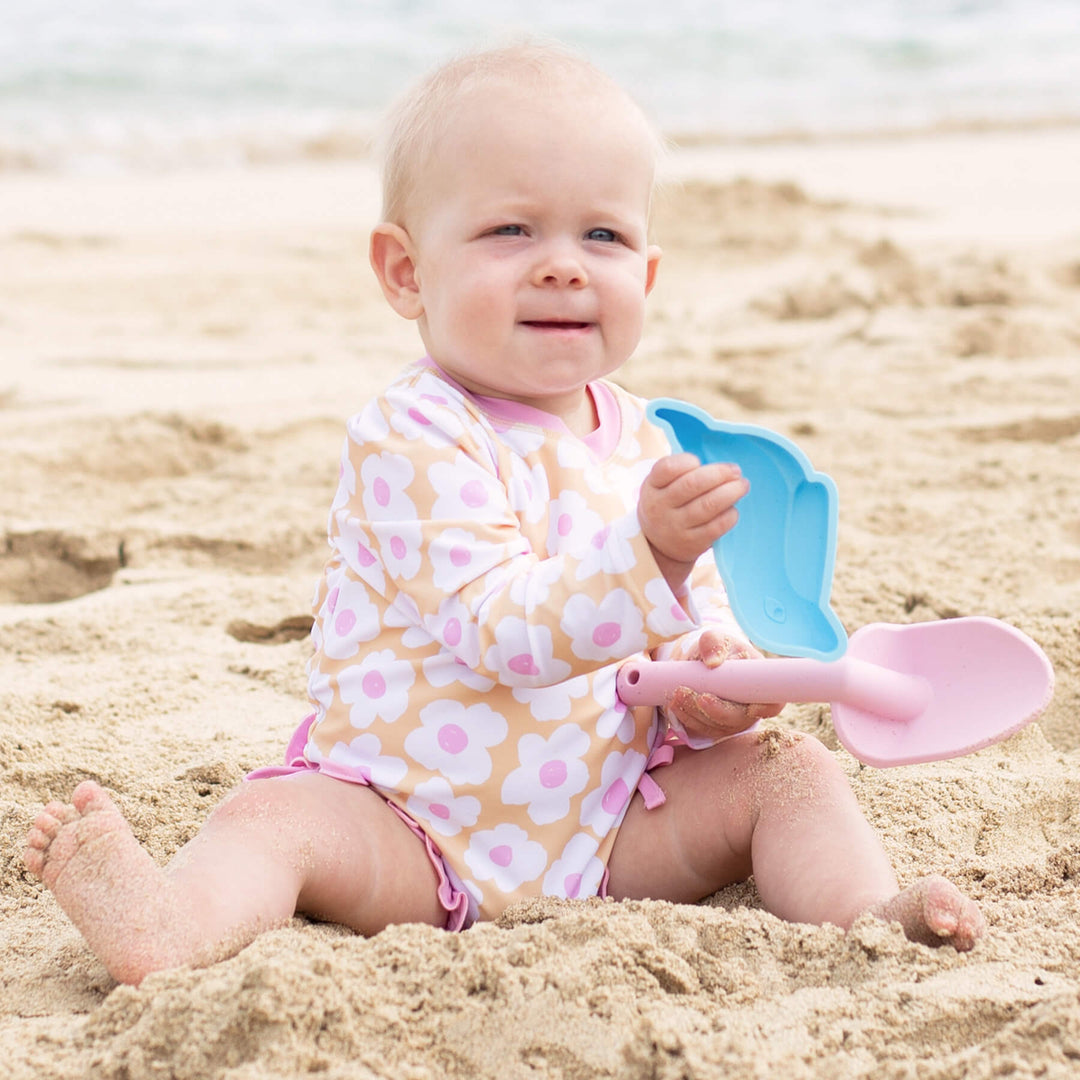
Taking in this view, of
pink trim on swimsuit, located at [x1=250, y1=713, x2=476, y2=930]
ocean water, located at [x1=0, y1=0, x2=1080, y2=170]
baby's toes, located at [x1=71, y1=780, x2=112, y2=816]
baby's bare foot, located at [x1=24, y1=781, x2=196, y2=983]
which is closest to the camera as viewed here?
baby's bare foot, located at [x1=24, y1=781, x2=196, y2=983]

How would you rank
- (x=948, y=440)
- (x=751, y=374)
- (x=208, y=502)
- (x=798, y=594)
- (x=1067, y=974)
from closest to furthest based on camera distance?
(x=1067, y=974), (x=798, y=594), (x=208, y=502), (x=948, y=440), (x=751, y=374)

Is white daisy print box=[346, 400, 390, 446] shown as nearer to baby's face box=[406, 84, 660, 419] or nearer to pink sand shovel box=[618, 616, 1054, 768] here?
baby's face box=[406, 84, 660, 419]

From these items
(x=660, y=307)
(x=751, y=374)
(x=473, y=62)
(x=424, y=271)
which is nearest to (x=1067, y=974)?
(x=424, y=271)

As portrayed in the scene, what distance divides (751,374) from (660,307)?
945 mm

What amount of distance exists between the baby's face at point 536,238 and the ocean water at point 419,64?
24.5ft

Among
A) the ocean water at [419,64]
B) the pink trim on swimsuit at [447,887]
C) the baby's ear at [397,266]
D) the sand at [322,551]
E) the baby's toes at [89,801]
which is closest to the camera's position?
the sand at [322,551]

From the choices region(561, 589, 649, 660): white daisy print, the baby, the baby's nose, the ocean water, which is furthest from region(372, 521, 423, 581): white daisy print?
the ocean water

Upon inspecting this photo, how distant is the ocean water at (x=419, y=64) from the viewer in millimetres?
9625

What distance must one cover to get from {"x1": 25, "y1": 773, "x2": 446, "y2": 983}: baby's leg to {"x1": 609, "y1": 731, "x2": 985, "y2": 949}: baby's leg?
268mm

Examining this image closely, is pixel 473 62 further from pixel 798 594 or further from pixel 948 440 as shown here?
pixel 948 440

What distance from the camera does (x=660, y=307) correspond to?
4660mm

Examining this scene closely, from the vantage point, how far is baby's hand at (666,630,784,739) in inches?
62.5

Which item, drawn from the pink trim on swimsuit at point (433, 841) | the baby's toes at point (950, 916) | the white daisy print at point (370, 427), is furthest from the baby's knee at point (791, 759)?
the white daisy print at point (370, 427)

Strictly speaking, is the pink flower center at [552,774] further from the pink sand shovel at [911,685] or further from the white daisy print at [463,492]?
the white daisy print at [463,492]
